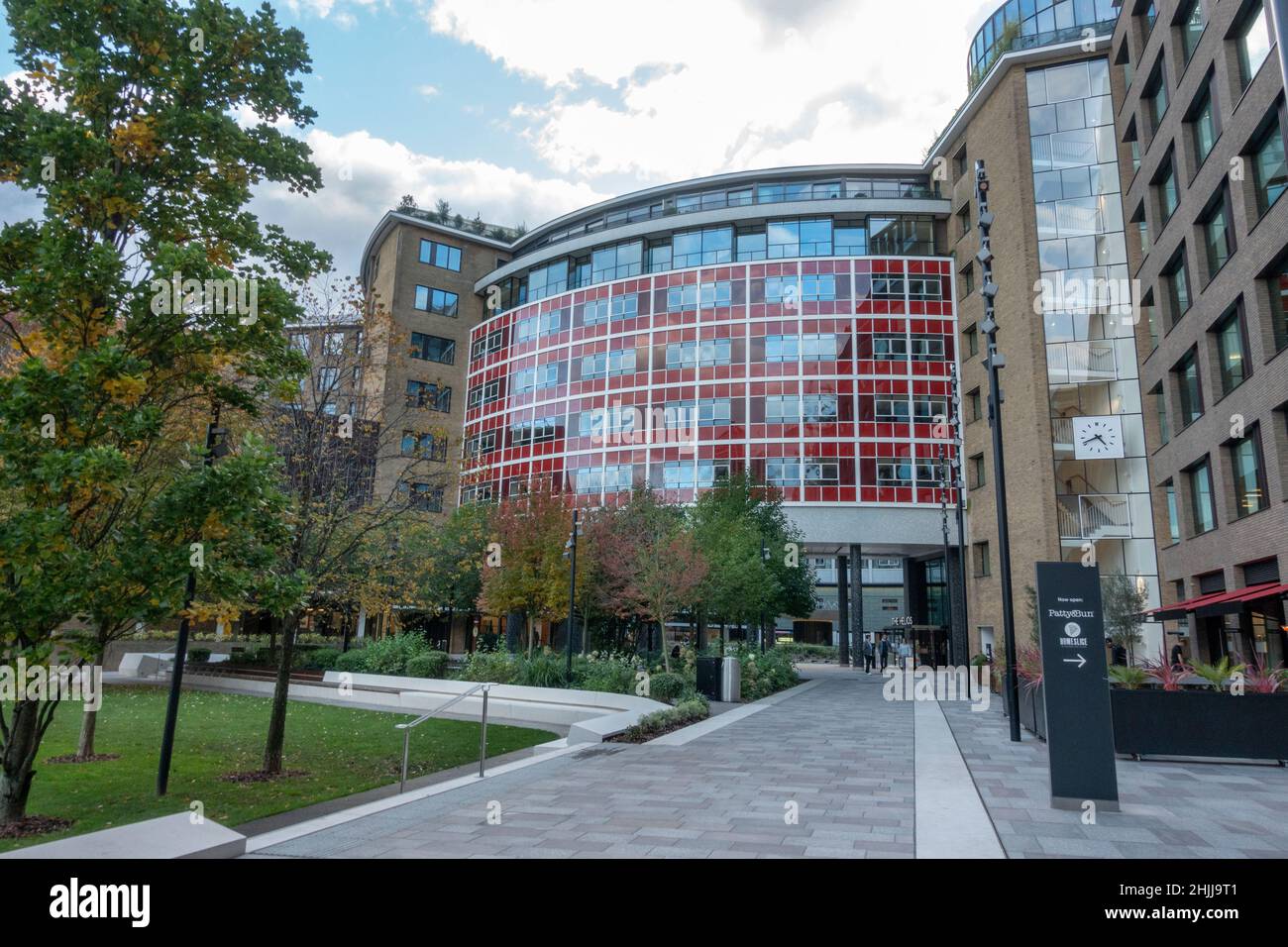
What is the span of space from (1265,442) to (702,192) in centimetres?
4165

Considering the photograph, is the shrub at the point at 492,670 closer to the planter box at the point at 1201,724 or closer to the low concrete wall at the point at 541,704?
the low concrete wall at the point at 541,704

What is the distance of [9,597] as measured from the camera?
7.14 m

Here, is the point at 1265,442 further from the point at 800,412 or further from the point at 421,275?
the point at 421,275

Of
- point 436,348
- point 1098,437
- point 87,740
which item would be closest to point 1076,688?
point 87,740

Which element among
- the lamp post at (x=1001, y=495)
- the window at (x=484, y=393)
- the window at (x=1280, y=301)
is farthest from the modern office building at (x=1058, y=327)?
the window at (x=484, y=393)

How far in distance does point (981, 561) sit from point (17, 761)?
130ft

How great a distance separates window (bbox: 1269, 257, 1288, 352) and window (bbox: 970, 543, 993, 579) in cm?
2101

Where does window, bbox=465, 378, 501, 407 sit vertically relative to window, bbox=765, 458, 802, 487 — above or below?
above

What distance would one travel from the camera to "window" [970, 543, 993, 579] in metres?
40.1

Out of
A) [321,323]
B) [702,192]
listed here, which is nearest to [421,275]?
[702,192]

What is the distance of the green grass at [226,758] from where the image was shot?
9.73 m

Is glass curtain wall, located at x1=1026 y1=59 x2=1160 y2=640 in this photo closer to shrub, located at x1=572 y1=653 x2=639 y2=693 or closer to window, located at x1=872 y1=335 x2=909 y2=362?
window, located at x1=872 y1=335 x2=909 y2=362

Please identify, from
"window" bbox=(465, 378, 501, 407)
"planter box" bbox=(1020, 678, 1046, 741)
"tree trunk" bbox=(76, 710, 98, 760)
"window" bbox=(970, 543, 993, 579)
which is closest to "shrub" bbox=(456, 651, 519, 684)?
"tree trunk" bbox=(76, 710, 98, 760)

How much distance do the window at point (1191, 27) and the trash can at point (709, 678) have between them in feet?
76.7
